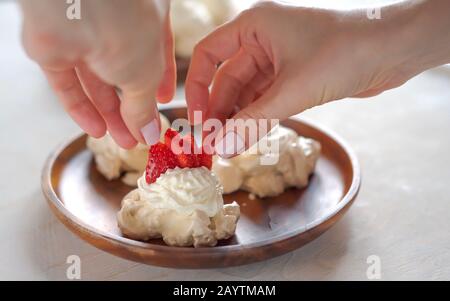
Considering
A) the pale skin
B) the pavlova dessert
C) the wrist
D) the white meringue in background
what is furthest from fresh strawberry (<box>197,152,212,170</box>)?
the white meringue in background

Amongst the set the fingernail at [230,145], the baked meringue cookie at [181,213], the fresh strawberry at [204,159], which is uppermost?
the fingernail at [230,145]

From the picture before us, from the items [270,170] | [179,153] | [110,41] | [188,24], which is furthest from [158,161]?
[188,24]

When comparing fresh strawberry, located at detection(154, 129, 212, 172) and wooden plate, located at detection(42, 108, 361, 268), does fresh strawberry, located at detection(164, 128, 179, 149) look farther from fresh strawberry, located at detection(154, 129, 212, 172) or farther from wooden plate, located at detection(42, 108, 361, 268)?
wooden plate, located at detection(42, 108, 361, 268)

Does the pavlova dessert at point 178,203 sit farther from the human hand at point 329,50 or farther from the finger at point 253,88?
the finger at point 253,88

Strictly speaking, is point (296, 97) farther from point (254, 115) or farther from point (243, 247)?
point (243, 247)

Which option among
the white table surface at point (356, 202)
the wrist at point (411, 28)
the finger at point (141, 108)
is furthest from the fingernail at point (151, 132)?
the wrist at point (411, 28)
